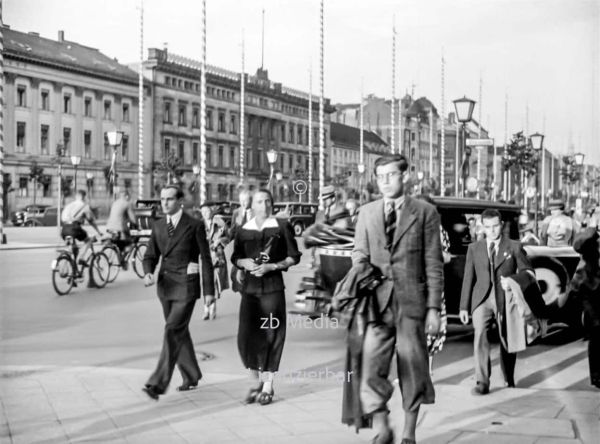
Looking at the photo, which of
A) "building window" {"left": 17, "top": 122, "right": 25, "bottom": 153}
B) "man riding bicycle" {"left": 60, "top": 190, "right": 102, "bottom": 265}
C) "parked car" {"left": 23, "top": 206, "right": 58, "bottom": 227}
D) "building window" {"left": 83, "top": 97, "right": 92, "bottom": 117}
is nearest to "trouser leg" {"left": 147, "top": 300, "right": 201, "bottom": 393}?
"man riding bicycle" {"left": 60, "top": 190, "right": 102, "bottom": 265}

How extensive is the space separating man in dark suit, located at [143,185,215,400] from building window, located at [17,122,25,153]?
26495 mm

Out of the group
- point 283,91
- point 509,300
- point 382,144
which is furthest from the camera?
point 382,144

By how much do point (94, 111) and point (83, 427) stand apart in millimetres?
30177

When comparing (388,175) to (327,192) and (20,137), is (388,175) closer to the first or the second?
(327,192)

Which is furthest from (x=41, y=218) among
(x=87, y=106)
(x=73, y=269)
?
(x=73, y=269)

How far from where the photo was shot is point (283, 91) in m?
10.9

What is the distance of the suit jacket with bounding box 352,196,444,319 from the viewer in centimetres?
530

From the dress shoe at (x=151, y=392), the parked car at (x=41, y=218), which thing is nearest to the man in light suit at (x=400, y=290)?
the dress shoe at (x=151, y=392)

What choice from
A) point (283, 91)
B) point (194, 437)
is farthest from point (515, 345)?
point (283, 91)

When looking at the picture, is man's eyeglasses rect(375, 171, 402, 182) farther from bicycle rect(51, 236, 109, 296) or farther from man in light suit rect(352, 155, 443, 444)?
bicycle rect(51, 236, 109, 296)

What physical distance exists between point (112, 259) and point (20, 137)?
21.0m

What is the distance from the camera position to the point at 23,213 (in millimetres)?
48000

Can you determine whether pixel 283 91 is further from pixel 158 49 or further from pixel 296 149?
pixel 296 149

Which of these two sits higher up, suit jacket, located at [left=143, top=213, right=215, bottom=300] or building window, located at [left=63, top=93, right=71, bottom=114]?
building window, located at [left=63, top=93, right=71, bottom=114]
